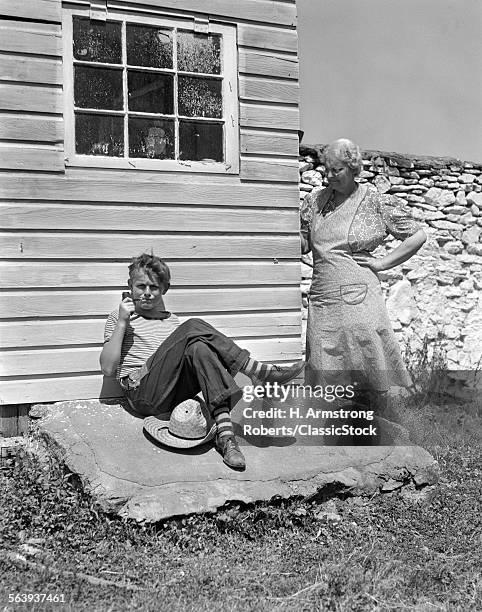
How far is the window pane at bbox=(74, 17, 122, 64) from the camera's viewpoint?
17.5ft

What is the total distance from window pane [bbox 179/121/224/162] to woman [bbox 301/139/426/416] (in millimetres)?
1049

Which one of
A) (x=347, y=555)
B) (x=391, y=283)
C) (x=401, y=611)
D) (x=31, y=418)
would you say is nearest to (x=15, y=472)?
(x=31, y=418)

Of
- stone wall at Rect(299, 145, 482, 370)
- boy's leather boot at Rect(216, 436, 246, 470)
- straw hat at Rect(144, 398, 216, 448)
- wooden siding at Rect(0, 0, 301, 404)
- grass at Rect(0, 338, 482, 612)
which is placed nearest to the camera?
grass at Rect(0, 338, 482, 612)

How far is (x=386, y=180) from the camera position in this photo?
8.86 m

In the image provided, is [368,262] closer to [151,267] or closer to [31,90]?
[151,267]

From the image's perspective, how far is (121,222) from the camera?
5500mm

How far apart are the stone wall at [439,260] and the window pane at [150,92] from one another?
366 centimetres

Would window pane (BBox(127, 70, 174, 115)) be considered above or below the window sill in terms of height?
above

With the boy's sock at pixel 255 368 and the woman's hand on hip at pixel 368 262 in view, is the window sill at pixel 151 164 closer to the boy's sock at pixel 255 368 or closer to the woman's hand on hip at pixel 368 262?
the woman's hand on hip at pixel 368 262

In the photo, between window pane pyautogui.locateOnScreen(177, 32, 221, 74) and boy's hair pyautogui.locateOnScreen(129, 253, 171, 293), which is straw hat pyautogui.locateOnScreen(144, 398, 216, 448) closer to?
boy's hair pyautogui.locateOnScreen(129, 253, 171, 293)

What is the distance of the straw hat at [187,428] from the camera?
15.5ft

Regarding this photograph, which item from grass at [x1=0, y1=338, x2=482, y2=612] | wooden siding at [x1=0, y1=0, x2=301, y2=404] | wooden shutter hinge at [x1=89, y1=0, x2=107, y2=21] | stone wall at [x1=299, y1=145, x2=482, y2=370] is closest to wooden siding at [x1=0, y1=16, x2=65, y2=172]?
wooden siding at [x1=0, y1=0, x2=301, y2=404]

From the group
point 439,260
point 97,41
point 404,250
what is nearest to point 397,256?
point 404,250

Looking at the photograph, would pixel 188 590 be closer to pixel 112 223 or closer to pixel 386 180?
pixel 112 223
